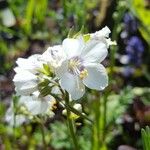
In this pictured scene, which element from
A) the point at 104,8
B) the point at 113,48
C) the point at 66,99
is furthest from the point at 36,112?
the point at 104,8

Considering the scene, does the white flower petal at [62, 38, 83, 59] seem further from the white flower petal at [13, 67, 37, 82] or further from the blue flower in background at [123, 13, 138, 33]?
the blue flower in background at [123, 13, 138, 33]

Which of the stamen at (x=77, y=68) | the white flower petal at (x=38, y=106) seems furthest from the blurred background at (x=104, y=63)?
the stamen at (x=77, y=68)

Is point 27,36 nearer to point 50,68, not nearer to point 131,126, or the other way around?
point 131,126

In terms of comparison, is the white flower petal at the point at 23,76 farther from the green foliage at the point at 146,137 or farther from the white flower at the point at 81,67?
the green foliage at the point at 146,137

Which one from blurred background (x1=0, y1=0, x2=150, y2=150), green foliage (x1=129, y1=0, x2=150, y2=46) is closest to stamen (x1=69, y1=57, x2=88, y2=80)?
blurred background (x1=0, y1=0, x2=150, y2=150)

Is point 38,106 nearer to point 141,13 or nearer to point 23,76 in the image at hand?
point 23,76

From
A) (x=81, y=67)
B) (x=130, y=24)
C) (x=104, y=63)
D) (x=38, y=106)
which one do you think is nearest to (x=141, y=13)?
(x=104, y=63)
